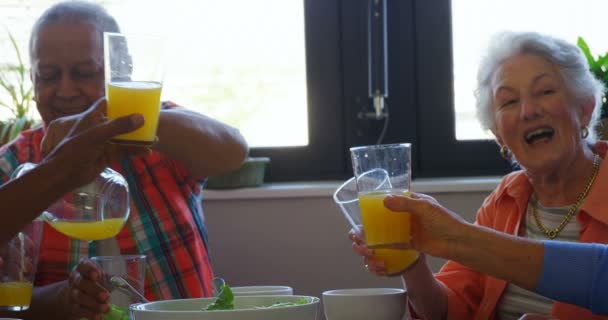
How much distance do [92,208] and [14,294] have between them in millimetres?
203

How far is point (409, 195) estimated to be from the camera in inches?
54.2

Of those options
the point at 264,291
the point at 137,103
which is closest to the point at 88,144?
the point at 137,103

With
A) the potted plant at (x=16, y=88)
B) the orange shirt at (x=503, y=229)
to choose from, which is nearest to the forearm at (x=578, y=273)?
the orange shirt at (x=503, y=229)

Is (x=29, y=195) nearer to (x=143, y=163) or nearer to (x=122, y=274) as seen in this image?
(x=122, y=274)

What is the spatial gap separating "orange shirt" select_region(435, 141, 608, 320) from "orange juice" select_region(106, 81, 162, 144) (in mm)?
865

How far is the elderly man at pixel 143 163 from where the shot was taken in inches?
75.6

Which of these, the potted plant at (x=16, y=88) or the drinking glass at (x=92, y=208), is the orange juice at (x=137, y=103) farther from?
the potted plant at (x=16, y=88)

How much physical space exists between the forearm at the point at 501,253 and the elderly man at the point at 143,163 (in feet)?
2.37

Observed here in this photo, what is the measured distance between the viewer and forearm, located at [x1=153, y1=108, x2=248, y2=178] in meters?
1.88

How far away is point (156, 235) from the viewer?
1.99m

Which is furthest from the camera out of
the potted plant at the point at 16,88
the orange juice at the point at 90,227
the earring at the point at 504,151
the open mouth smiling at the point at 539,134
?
the potted plant at the point at 16,88

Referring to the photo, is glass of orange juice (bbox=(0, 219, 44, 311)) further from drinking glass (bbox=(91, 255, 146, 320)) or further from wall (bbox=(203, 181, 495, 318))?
wall (bbox=(203, 181, 495, 318))

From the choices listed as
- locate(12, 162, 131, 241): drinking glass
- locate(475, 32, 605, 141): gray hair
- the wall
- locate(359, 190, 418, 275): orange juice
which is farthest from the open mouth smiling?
locate(12, 162, 131, 241): drinking glass

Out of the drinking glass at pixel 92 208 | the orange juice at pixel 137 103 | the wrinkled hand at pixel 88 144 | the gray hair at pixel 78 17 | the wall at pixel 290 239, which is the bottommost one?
the wall at pixel 290 239
